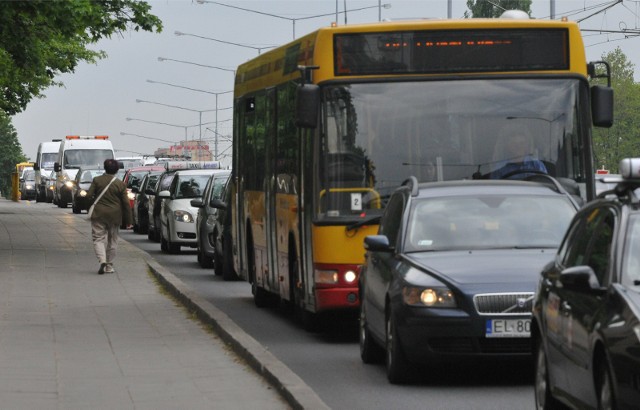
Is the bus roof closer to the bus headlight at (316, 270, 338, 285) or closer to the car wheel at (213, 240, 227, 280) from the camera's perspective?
the bus headlight at (316, 270, 338, 285)

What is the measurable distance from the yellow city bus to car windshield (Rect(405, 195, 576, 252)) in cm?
159

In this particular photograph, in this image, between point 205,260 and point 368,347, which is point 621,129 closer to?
point 205,260

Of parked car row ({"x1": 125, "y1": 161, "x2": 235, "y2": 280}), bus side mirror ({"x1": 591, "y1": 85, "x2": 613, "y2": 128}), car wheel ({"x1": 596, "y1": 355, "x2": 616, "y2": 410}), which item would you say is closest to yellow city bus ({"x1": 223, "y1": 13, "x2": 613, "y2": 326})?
bus side mirror ({"x1": 591, "y1": 85, "x2": 613, "y2": 128})

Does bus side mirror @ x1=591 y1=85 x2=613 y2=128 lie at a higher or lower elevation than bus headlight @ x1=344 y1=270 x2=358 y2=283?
higher

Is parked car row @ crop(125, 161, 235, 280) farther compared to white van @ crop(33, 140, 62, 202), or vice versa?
white van @ crop(33, 140, 62, 202)

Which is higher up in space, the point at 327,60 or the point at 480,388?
the point at 327,60

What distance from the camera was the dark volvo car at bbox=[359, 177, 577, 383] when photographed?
37.8ft

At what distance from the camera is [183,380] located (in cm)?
1204

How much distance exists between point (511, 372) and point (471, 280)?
121 cm

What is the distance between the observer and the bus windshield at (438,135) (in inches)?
576

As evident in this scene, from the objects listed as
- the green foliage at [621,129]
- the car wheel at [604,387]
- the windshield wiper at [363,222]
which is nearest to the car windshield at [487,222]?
the windshield wiper at [363,222]

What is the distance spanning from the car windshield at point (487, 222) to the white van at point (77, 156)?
5791cm

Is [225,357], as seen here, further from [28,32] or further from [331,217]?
[28,32]

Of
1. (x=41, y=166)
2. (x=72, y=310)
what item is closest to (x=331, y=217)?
(x=72, y=310)
